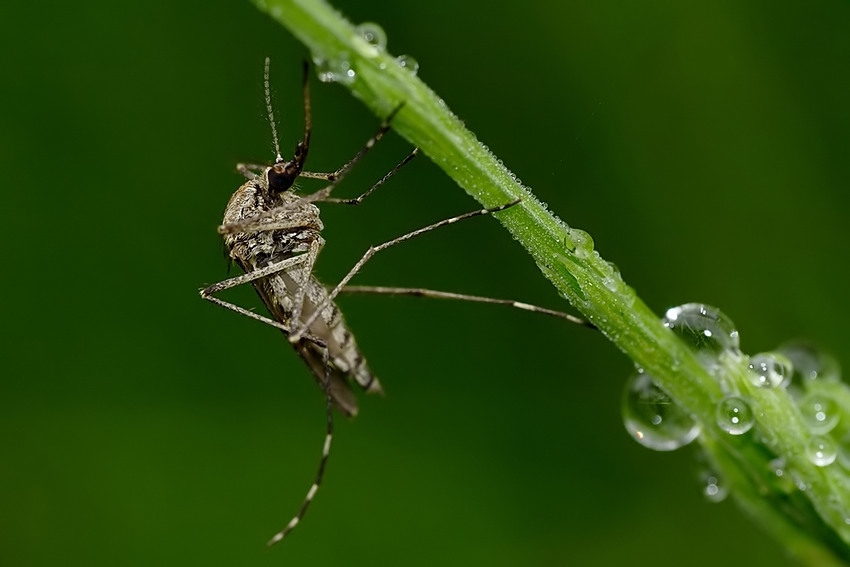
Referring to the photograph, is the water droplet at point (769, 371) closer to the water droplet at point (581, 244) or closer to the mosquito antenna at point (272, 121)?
the water droplet at point (581, 244)

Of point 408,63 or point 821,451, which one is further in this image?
point 821,451

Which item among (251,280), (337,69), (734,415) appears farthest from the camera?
(251,280)

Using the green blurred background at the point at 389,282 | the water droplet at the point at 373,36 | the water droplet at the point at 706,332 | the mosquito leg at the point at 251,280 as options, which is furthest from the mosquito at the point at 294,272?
the water droplet at the point at 373,36

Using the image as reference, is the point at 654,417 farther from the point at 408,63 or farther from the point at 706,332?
the point at 408,63

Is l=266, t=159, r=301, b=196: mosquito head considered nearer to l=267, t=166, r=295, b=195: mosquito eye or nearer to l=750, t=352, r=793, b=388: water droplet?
l=267, t=166, r=295, b=195: mosquito eye

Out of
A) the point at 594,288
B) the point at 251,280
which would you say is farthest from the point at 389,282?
the point at 594,288

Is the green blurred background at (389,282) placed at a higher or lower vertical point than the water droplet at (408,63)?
higher

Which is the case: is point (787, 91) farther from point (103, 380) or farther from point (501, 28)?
point (103, 380)
